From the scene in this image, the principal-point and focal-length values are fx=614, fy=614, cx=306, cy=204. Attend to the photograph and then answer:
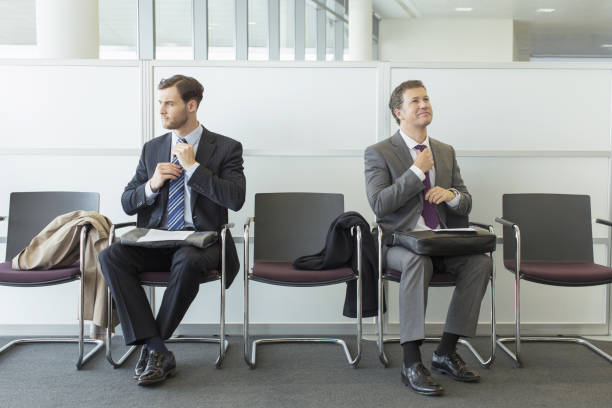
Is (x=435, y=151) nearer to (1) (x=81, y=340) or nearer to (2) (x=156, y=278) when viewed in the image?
(2) (x=156, y=278)

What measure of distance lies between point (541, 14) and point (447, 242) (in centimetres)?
1070

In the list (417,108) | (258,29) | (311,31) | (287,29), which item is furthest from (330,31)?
(417,108)

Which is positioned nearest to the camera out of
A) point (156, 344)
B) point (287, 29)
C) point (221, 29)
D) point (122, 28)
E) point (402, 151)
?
point (156, 344)

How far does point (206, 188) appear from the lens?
304cm

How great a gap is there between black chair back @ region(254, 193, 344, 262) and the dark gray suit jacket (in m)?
0.25

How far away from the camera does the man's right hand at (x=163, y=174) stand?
3037 millimetres

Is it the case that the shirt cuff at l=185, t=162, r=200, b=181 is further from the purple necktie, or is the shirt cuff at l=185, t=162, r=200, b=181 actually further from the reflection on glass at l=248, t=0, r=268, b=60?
the reflection on glass at l=248, t=0, r=268, b=60

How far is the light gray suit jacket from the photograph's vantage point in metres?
3.05

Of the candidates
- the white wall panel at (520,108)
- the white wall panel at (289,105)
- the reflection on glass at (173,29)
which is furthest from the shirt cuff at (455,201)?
the reflection on glass at (173,29)

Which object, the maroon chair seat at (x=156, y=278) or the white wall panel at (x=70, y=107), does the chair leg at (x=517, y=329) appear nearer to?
the maroon chair seat at (x=156, y=278)

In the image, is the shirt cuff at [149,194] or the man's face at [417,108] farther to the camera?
the man's face at [417,108]

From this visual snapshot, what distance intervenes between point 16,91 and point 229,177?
1510mm

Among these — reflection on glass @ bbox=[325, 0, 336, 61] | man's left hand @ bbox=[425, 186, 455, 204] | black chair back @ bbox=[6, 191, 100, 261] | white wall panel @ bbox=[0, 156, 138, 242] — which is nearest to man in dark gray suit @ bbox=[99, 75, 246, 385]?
black chair back @ bbox=[6, 191, 100, 261]

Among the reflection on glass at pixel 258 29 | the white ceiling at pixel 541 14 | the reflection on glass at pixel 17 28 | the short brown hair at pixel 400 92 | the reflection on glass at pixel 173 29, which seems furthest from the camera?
the white ceiling at pixel 541 14
